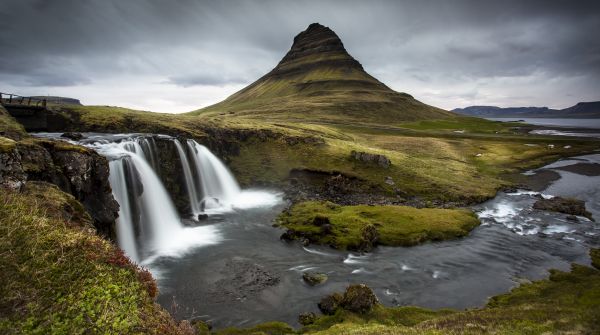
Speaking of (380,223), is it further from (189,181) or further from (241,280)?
(189,181)

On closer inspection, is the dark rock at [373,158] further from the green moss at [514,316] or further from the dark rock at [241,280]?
the dark rock at [241,280]

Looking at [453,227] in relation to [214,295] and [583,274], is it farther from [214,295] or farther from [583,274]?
[214,295]

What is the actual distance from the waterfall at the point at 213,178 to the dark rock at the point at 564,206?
161 ft

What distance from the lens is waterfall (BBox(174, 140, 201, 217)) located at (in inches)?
1956

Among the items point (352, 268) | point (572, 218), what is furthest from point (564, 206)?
point (352, 268)

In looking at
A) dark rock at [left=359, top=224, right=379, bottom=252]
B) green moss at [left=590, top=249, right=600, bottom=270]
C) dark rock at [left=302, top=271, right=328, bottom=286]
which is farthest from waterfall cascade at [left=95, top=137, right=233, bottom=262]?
green moss at [left=590, top=249, right=600, bottom=270]

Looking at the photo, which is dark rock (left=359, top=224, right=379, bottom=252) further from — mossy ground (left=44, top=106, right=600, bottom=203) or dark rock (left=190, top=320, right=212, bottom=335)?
mossy ground (left=44, top=106, right=600, bottom=203)

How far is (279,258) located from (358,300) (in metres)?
12.2

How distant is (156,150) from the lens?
163 ft

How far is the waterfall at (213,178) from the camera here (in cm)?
5525

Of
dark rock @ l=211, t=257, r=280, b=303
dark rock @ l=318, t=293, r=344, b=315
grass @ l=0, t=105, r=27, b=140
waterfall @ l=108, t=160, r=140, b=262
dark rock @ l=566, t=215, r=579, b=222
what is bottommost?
dark rock @ l=566, t=215, r=579, b=222

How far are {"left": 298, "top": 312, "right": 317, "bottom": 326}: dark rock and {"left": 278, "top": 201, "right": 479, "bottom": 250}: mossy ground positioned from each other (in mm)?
13205

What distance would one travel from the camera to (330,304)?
2352 centimetres

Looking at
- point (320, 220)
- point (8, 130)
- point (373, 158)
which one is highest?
point (8, 130)
